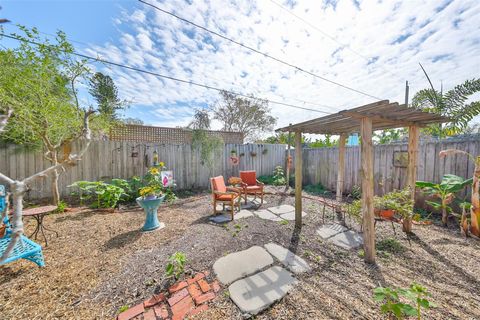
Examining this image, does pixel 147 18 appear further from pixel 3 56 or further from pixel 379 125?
pixel 379 125

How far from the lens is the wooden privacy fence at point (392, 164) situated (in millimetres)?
3775

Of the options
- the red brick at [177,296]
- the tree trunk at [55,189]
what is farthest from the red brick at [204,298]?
the tree trunk at [55,189]

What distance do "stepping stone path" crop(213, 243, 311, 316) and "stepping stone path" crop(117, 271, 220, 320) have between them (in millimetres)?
207

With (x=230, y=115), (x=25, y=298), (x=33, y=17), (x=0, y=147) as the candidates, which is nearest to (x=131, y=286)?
(x=25, y=298)

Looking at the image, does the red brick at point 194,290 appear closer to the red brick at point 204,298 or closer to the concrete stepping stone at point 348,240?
the red brick at point 204,298

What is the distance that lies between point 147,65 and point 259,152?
5.04 m

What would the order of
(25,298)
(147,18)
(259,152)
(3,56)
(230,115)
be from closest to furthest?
(25,298)
(3,56)
(147,18)
(259,152)
(230,115)

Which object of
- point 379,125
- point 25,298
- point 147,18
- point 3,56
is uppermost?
point 147,18

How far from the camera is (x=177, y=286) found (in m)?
1.82

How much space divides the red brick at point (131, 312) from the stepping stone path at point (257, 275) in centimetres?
74

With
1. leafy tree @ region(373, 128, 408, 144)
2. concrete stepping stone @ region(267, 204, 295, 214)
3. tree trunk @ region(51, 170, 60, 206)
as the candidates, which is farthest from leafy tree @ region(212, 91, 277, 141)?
tree trunk @ region(51, 170, 60, 206)

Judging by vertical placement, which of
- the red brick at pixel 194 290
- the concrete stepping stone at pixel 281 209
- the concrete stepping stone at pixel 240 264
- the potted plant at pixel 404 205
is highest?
the potted plant at pixel 404 205

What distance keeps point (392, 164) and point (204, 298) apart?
5595mm

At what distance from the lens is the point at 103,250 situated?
8.38ft
